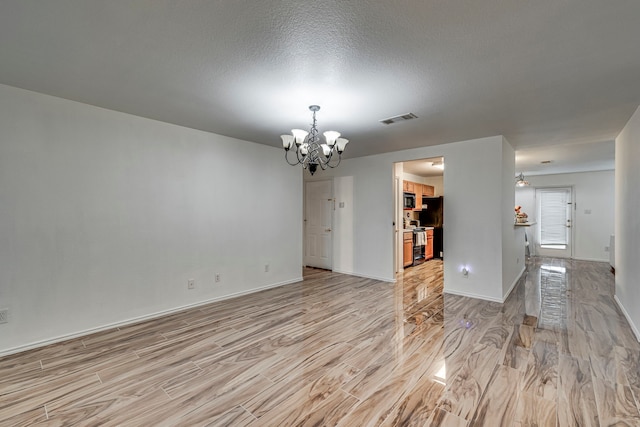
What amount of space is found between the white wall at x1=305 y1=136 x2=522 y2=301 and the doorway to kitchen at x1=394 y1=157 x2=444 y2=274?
73 centimetres

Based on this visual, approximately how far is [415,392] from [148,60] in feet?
10.4

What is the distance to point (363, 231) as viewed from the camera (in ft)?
18.6

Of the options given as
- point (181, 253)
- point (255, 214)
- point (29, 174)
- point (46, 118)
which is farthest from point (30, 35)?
point (255, 214)

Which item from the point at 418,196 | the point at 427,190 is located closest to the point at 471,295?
the point at 418,196

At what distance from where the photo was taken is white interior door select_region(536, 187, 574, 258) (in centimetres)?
802

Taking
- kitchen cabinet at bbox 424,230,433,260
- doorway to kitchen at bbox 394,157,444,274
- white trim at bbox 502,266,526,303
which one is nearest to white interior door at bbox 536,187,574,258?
doorway to kitchen at bbox 394,157,444,274

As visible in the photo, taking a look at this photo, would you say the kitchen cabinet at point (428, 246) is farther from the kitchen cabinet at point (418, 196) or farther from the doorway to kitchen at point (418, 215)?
the kitchen cabinet at point (418, 196)

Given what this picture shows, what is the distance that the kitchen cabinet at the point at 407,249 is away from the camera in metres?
6.51

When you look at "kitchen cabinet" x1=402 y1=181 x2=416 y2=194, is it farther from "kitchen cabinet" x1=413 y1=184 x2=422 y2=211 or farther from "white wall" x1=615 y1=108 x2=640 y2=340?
"white wall" x1=615 y1=108 x2=640 y2=340

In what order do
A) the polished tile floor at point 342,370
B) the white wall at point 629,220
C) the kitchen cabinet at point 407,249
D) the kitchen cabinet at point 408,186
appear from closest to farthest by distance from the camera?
the polished tile floor at point 342,370, the white wall at point 629,220, the kitchen cabinet at point 407,249, the kitchen cabinet at point 408,186

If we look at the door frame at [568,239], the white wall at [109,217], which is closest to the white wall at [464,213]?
the white wall at [109,217]

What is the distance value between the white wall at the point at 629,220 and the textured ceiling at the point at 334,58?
418mm

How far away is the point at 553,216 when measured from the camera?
27.1 feet

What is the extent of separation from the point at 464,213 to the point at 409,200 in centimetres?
291
